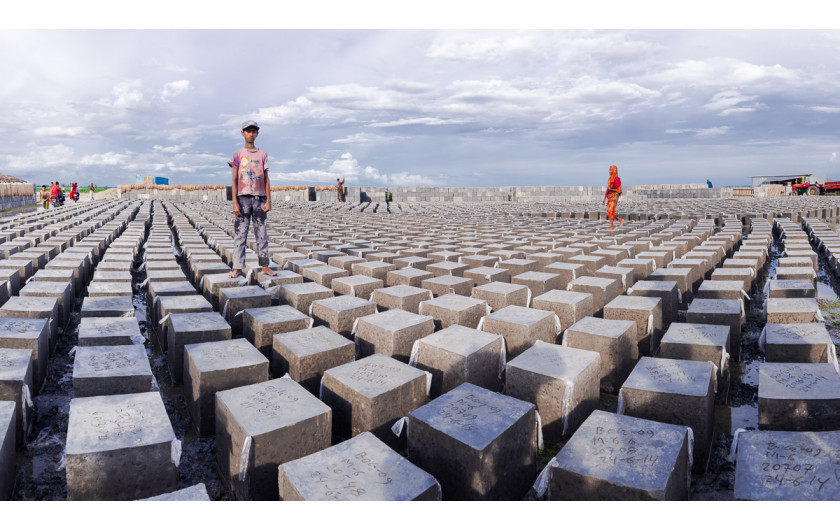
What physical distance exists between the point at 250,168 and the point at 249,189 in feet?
0.84

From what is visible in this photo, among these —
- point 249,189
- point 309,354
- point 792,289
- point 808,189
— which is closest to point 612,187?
point 792,289

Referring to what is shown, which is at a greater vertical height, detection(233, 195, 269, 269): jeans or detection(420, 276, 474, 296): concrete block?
detection(233, 195, 269, 269): jeans

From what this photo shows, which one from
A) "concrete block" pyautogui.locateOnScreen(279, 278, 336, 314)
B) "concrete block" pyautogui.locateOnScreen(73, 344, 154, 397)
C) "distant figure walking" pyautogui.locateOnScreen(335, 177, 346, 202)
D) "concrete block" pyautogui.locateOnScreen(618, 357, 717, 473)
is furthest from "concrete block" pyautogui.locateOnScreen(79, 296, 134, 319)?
"distant figure walking" pyautogui.locateOnScreen(335, 177, 346, 202)

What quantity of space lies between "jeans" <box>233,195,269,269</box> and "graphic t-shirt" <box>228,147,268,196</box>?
0.12 meters

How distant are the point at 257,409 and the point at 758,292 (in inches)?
264

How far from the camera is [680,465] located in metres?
2.14

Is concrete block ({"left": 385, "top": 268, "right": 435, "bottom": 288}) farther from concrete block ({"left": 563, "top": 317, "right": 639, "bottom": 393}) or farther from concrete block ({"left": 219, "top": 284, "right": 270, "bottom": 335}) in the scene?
concrete block ({"left": 563, "top": 317, "right": 639, "bottom": 393})

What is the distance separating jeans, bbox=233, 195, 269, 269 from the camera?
6262 mm

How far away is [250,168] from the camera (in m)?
6.09

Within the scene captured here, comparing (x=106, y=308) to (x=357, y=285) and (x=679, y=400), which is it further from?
(x=679, y=400)

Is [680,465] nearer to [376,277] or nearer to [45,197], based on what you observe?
[376,277]

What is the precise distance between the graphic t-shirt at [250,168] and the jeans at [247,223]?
0.12 m

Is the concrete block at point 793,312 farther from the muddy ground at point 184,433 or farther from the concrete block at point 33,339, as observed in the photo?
the concrete block at point 33,339

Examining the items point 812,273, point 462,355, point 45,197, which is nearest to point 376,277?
point 462,355
